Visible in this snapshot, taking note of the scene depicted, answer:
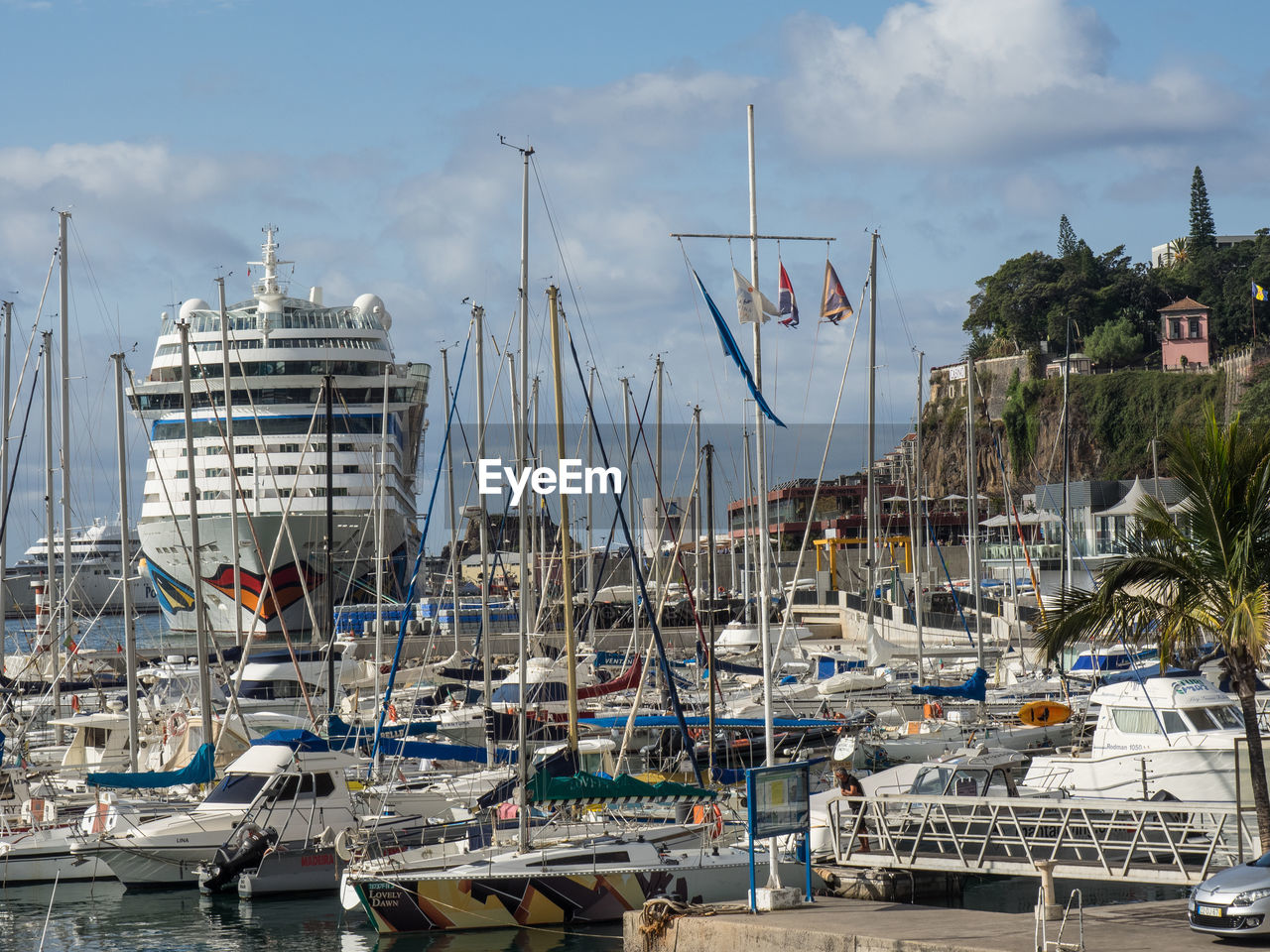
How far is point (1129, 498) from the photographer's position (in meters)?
67.5

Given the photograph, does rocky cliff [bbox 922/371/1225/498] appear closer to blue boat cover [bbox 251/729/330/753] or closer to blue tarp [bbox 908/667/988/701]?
blue tarp [bbox 908/667/988/701]

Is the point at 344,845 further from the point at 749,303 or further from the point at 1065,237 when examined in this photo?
the point at 1065,237

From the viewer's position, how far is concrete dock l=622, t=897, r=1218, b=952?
532 inches

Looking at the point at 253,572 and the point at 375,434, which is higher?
the point at 375,434

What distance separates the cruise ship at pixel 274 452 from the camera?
68.1m

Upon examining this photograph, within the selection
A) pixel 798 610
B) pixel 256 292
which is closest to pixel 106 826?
pixel 798 610

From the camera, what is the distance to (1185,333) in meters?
119

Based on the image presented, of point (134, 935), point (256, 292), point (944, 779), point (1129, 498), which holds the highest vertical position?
point (256, 292)

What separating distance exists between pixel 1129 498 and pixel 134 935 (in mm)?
54888

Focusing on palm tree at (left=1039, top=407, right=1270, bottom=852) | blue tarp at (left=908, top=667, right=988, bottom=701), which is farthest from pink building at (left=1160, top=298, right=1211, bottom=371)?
palm tree at (left=1039, top=407, right=1270, bottom=852)

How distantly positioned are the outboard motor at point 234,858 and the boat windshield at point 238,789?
0.92 metres

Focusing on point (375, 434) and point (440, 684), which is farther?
point (375, 434)

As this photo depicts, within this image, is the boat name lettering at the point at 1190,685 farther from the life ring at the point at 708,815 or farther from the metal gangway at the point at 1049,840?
the life ring at the point at 708,815

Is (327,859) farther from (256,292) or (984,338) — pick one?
(984,338)
